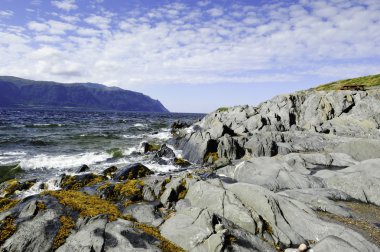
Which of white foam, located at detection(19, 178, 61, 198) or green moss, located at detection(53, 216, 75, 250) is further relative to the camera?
white foam, located at detection(19, 178, 61, 198)

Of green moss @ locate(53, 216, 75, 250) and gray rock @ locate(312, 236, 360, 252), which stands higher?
gray rock @ locate(312, 236, 360, 252)

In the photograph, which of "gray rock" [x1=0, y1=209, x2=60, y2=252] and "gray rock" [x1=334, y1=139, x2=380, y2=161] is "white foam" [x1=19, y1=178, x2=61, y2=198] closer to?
"gray rock" [x1=0, y1=209, x2=60, y2=252]

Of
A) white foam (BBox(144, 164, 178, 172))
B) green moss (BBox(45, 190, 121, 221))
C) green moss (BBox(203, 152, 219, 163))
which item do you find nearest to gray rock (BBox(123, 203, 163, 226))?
green moss (BBox(45, 190, 121, 221))

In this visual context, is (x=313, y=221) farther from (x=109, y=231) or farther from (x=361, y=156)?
(x=361, y=156)

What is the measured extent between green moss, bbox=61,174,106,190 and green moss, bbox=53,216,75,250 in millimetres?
10713

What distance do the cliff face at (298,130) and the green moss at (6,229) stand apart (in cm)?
2520

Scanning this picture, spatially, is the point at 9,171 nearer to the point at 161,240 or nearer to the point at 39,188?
the point at 39,188

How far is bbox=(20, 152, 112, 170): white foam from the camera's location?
111 ft

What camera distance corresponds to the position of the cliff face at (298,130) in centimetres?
3678

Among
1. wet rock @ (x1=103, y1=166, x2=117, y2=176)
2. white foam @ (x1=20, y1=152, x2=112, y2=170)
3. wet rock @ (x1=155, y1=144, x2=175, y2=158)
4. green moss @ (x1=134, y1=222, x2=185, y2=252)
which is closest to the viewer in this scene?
green moss @ (x1=134, y1=222, x2=185, y2=252)

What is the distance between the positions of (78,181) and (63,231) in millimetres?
12948

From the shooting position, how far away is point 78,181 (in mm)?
25078

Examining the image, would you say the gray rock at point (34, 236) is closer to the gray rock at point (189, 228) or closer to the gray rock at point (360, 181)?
A: the gray rock at point (189, 228)

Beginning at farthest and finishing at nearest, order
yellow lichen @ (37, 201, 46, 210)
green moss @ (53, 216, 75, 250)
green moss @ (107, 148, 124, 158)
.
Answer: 1. green moss @ (107, 148, 124, 158)
2. yellow lichen @ (37, 201, 46, 210)
3. green moss @ (53, 216, 75, 250)
